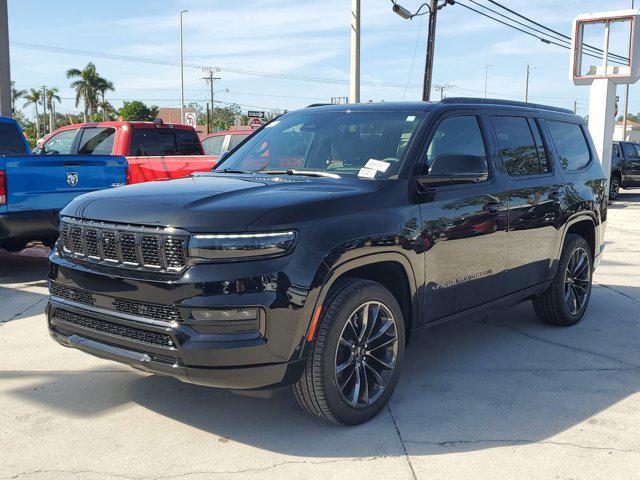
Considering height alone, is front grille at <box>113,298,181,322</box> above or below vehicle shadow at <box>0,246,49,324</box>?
above

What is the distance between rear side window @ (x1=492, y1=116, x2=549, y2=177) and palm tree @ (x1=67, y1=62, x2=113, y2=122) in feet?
254

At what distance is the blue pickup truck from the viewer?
7215 millimetres

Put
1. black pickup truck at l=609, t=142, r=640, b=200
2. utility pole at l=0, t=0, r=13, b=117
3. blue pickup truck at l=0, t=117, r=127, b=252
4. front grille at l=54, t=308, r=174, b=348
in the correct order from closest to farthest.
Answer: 1. front grille at l=54, t=308, r=174, b=348
2. blue pickup truck at l=0, t=117, r=127, b=252
3. utility pole at l=0, t=0, r=13, b=117
4. black pickup truck at l=609, t=142, r=640, b=200

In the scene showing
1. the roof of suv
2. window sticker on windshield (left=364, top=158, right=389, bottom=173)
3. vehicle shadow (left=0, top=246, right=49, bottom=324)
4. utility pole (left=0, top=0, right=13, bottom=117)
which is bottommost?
vehicle shadow (left=0, top=246, right=49, bottom=324)

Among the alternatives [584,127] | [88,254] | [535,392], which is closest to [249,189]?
[88,254]

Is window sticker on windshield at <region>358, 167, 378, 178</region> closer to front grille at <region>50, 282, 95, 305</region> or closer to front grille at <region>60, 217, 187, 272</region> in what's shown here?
front grille at <region>60, 217, 187, 272</region>

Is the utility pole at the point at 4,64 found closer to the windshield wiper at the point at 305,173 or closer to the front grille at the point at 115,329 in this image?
the windshield wiper at the point at 305,173

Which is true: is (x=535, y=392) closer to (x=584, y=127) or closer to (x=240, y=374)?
(x=240, y=374)

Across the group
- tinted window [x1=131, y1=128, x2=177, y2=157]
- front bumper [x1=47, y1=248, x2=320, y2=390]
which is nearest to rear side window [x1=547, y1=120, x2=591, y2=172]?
front bumper [x1=47, y1=248, x2=320, y2=390]

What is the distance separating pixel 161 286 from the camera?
323 cm

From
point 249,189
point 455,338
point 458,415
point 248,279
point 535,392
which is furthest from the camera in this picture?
point 455,338

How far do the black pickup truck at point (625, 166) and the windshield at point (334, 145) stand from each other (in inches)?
807

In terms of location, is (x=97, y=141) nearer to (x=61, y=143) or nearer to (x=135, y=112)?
(x=61, y=143)

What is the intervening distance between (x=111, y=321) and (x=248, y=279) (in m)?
0.84
